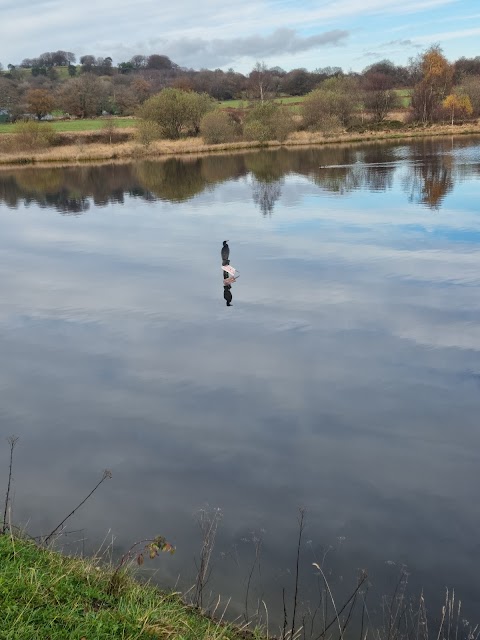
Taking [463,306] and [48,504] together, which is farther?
[463,306]

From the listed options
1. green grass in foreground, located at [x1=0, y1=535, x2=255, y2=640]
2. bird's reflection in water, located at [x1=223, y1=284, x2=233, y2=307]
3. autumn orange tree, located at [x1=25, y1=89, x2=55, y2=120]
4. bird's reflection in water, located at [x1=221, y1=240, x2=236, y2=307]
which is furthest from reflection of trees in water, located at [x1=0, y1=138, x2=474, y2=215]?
autumn orange tree, located at [x1=25, y1=89, x2=55, y2=120]

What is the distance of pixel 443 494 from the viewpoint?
328 inches

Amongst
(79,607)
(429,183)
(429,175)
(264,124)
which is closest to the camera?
(79,607)

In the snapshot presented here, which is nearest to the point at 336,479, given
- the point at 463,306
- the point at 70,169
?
the point at 463,306

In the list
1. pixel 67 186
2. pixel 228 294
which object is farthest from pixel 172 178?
pixel 228 294

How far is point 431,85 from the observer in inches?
3007

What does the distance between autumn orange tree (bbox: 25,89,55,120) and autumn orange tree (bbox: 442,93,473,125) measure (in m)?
50.4

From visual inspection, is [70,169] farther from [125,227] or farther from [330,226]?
[330,226]

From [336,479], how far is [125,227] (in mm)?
21330

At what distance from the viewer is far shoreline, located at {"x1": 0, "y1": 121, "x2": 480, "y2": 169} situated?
61688 mm

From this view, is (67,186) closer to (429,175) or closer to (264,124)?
(429,175)

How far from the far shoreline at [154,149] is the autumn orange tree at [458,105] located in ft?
21.6

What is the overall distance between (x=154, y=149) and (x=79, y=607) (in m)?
61.2

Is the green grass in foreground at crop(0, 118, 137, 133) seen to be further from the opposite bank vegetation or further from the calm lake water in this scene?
the calm lake water
